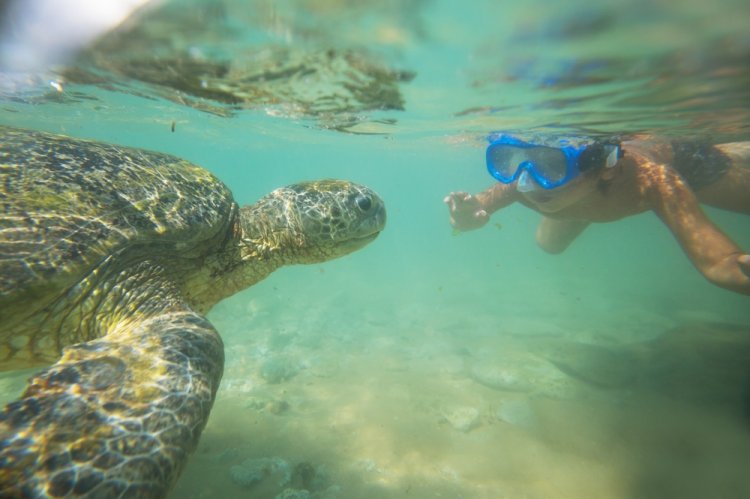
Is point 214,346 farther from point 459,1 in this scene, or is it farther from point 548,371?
point 548,371

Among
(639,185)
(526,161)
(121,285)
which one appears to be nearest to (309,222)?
(121,285)

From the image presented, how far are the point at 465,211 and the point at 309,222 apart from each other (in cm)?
421

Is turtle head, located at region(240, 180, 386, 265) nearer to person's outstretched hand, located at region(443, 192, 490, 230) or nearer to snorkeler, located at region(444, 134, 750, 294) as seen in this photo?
snorkeler, located at region(444, 134, 750, 294)

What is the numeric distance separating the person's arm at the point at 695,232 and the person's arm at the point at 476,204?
7.57 feet

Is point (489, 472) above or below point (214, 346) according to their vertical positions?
below

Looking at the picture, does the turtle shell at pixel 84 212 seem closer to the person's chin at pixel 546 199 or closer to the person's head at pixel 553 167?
the person's head at pixel 553 167

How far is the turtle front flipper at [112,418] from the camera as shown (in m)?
1.58

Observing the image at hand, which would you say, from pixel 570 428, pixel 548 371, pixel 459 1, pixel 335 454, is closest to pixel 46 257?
pixel 335 454

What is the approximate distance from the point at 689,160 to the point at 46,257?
29.2ft

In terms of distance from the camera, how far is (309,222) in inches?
158

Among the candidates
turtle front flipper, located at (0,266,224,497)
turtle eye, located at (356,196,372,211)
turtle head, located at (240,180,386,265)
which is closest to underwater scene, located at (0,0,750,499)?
turtle front flipper, located at (0,266,224,497)

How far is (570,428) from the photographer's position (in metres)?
4.85

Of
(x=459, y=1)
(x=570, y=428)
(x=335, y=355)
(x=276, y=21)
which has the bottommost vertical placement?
(x=335, y=355)

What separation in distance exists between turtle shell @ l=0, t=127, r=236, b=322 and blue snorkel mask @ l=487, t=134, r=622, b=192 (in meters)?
4.34
